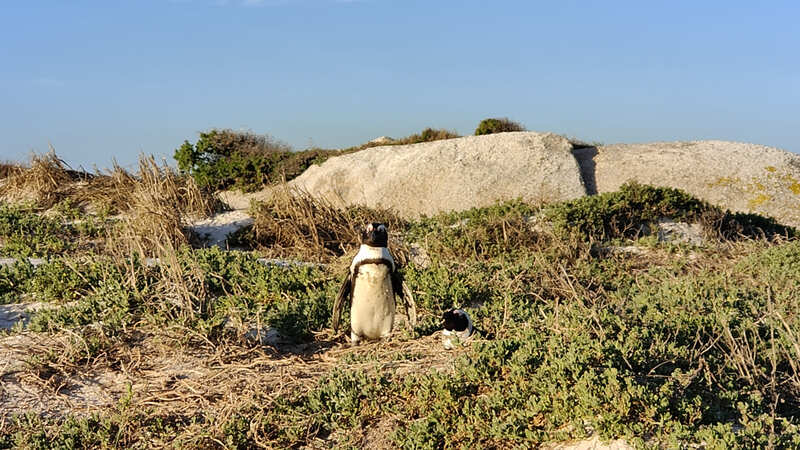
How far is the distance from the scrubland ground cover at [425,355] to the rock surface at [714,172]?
16.3 feet

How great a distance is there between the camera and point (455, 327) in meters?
5.66

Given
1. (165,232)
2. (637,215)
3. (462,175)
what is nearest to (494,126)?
(462,175)

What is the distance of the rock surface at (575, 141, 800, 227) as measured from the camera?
14.7 metres

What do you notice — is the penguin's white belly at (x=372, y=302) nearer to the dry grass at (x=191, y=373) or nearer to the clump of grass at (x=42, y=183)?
the dry grass at (x=191, y=373)

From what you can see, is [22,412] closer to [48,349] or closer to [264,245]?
[48,349]

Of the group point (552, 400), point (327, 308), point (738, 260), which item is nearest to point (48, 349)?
point (327, 308)

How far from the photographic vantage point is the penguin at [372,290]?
6.08 m

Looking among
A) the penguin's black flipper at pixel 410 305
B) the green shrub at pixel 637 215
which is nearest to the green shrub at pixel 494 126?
the green shrub at pixel 637 215

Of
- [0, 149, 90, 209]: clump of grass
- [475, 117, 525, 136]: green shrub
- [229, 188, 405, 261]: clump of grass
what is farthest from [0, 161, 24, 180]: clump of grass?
[475, 117, 525, 136]: green shrub

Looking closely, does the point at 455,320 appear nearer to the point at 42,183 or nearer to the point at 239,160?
the point at 42,183

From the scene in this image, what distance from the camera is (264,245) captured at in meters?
11.4

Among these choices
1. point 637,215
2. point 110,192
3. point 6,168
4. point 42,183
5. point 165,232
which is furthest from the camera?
point 6,168

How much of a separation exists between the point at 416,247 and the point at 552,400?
609 centimetres

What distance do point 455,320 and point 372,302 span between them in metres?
0.81
